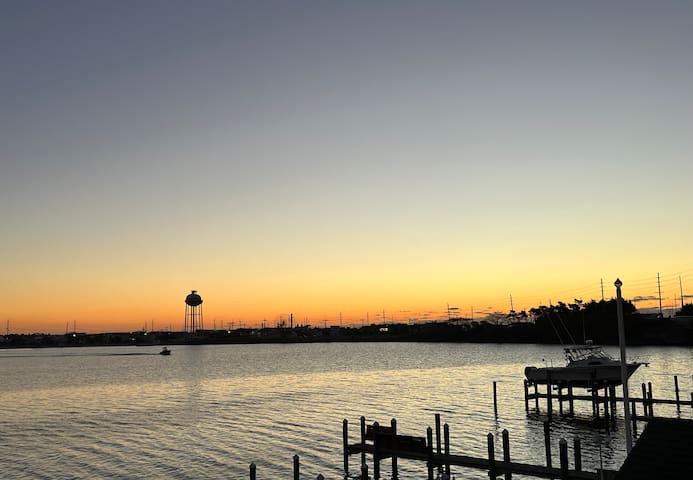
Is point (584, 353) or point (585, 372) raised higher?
point (584, 353)

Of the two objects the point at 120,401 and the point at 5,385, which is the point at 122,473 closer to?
the point at 120,401

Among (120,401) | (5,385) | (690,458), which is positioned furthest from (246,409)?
(5,385)

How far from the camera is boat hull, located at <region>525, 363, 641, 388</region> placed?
58375mm

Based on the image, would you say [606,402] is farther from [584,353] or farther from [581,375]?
[584,353]

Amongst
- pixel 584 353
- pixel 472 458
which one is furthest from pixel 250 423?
pixel 472 458

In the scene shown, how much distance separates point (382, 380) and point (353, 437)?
59747mm

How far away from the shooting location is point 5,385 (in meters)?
121

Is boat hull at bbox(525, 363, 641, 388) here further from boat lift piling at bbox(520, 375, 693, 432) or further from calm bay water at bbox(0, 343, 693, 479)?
calm bay water at bbox(0, 343, 693, 479)

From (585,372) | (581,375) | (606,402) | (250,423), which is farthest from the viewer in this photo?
(250,423)

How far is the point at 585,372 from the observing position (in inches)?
2351

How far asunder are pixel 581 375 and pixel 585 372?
1.84ft

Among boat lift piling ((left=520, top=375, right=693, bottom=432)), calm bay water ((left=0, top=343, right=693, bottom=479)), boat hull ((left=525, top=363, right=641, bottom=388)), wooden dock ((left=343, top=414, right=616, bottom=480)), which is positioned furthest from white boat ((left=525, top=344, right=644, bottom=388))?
wooden dock ((left=343, top=414, right=616, bottom=480))

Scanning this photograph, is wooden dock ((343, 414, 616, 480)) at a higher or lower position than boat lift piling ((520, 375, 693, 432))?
higher

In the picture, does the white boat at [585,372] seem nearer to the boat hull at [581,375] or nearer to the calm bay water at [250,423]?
the boat hull at [581,375]
